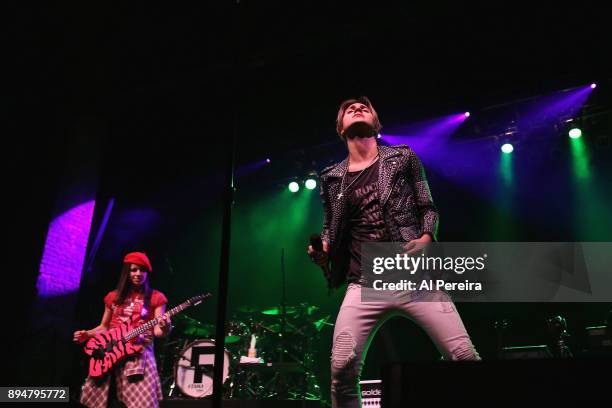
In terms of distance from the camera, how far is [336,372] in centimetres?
215

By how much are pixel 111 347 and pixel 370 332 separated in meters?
3.19

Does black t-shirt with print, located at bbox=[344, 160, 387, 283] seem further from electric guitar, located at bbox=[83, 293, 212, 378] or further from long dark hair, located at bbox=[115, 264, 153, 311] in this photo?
long dark hair, located at bbox=[115, 264, 153, 311]

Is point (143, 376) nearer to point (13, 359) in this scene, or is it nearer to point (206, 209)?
point (13, 359)

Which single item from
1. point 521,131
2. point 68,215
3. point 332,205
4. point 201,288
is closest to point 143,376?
point 332,205

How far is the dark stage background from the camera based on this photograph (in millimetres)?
6445

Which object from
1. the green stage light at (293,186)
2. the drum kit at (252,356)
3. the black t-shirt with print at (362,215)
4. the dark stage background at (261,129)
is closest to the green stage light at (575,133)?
the dark stage background at (261,129)

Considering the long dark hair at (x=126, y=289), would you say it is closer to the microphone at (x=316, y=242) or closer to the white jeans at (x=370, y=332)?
the microphone at (x=316, y=242)

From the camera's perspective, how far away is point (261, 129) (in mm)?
8945

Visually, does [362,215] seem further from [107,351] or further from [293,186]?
[293,186]

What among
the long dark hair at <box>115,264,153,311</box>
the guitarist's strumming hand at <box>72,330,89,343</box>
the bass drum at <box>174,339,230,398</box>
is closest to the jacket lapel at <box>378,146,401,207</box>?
the long dark hair at <box>115,264,153,311</box>

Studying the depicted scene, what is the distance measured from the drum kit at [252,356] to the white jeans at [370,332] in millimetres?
4575

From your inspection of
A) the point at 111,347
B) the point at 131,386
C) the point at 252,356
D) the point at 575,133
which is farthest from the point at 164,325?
the point at 575,133

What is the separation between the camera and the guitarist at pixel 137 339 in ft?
14.1

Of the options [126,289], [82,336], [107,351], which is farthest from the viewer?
[126,289]
